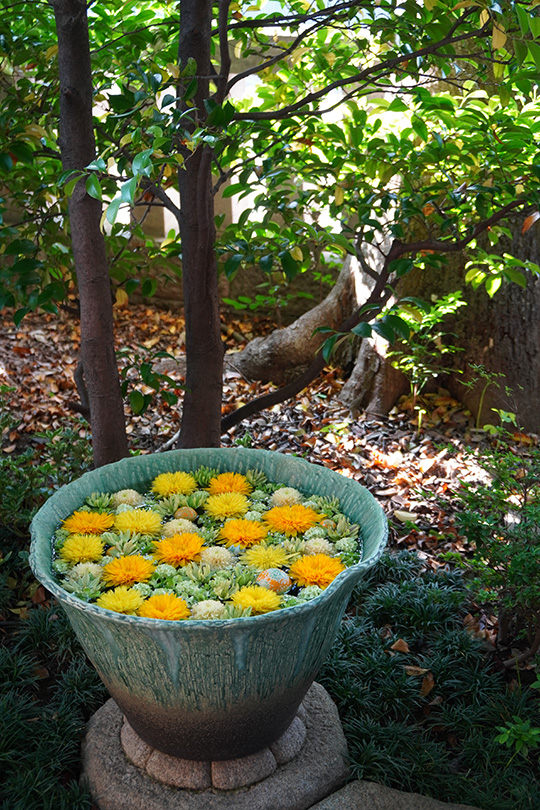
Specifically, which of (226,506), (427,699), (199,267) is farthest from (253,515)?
(199,267)

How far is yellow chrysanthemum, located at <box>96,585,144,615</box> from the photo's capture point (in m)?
1.34

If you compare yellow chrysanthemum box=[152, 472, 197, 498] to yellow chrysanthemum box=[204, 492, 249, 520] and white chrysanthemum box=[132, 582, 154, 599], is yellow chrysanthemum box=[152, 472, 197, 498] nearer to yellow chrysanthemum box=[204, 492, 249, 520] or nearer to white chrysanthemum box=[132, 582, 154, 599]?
yellow chrysanthemum box=[204, 492, 249, 520]

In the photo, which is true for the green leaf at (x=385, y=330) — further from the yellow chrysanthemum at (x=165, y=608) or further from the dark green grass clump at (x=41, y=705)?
the dark green grass clump at (x=41, y=705)

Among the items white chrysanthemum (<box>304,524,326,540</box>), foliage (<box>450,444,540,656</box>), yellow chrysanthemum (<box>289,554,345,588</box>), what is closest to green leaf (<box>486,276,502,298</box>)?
foliage (<box>450,444,540,656</box>)

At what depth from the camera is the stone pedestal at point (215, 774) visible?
1.63 m

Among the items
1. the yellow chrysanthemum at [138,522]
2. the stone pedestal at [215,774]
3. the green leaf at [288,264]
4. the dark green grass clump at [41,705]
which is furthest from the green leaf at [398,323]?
the dark green grass clump at [41,705]

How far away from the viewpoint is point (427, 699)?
208cm

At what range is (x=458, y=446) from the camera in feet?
11.1

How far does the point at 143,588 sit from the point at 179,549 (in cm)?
15

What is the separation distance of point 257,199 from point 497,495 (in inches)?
48.1

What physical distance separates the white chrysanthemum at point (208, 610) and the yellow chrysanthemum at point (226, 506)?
421 millimetres

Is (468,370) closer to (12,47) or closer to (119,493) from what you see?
(119,493)

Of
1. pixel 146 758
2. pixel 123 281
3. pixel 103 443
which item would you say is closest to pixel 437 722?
pixel 146 758

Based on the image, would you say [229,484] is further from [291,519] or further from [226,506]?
[291,519]
